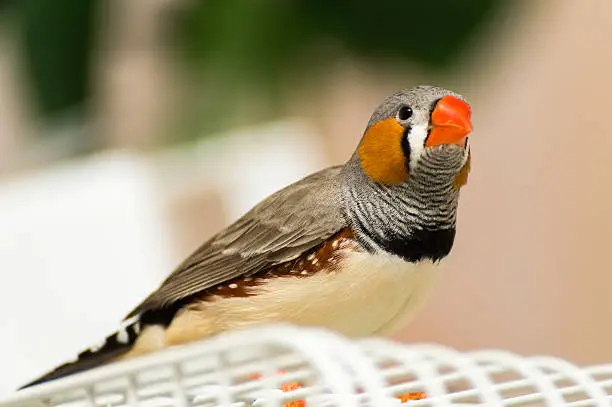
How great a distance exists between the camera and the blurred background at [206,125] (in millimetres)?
1479

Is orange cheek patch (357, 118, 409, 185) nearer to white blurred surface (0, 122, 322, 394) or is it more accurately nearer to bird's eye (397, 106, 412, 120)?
bird's eye (397, 106, 412, 120)

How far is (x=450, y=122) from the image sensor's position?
2.34ft

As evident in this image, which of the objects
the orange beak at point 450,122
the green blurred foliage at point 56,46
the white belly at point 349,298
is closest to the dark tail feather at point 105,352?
the white belly at point 349,298

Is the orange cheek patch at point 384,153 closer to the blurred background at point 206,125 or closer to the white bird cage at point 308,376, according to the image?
the white bird cage at point 308,376

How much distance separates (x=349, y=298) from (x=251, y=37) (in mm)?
852

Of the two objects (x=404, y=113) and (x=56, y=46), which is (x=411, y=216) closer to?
(x=404, y=113)

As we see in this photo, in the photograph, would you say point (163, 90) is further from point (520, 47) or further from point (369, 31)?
point (520, 47)

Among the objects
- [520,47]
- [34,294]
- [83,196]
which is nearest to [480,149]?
[520,47]

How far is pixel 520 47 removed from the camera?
89.0 inches

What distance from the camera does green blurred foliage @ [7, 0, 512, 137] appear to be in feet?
4.84

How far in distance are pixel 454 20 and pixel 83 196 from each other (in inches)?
28.6

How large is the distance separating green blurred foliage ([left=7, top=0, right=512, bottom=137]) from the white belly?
782 mm

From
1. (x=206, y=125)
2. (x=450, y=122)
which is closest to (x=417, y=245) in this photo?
(x=450, y=122)

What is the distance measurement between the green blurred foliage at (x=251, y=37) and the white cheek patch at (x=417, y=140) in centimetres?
81
